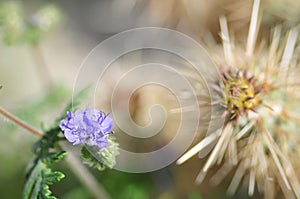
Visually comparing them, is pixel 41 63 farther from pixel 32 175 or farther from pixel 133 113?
pixel 32 175

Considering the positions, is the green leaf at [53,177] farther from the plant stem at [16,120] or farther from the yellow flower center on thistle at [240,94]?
the yellow flower center on thistle at [240,94]

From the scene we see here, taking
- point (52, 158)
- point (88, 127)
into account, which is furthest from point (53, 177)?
point (88, 127)

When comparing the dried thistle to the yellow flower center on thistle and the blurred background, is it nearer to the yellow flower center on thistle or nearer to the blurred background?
the yellow flower center on thistle

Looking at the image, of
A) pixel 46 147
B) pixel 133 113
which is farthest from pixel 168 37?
pixel 46 147

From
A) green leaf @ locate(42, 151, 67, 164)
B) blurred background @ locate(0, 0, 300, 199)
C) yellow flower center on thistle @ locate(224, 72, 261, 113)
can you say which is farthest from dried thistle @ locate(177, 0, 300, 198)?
green leaf @ locate(42, 151, 67, 164)

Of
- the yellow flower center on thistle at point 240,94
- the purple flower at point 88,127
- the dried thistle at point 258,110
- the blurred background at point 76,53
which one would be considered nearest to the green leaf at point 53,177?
the purple flower at point 88,127

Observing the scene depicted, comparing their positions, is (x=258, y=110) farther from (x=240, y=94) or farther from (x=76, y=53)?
(x=76, y=53)
